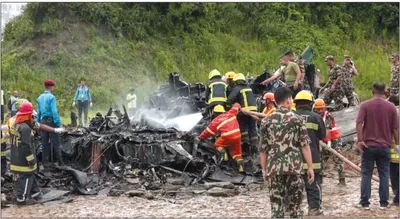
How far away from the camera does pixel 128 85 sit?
24.3m

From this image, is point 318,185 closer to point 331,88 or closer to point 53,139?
point 53,139

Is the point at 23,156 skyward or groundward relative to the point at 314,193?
skyward

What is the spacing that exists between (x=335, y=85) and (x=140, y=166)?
5.72m

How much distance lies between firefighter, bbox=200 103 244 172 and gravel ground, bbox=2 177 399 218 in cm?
109

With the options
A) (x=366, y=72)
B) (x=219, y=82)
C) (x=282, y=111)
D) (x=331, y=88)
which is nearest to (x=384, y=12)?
(x=366, y=72)

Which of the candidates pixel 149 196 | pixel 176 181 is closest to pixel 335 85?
pixel 176 181

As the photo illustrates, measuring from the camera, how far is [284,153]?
533 cm

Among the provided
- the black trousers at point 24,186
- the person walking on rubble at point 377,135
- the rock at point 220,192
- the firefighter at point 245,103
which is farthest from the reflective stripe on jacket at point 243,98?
the black trousers at point 24,186

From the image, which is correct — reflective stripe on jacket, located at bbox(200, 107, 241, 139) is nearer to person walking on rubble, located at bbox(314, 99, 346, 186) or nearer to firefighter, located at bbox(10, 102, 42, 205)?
person walking on rubble, located at bbox(314, 99, 346, 186)

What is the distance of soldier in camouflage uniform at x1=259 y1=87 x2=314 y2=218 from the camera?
532 cm

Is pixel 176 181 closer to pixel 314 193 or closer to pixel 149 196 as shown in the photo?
pixel 149 196

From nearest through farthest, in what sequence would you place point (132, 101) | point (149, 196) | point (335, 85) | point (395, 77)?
point (149, 196) → point (395, 77) → point (335, 85) → point (132, 101)

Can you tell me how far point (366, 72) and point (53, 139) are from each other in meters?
18.0

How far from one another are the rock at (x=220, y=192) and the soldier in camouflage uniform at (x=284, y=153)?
8.83 ft
